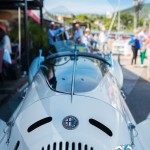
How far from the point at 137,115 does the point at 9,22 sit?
16831mm

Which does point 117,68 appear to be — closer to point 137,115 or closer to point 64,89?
point 137,115

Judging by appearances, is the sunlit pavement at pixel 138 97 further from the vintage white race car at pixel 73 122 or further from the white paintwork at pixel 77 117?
the white paintwork at pixel 77 117

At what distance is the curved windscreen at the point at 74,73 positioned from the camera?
3559 mm

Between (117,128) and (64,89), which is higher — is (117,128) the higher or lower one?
the lower one

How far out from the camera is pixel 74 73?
3.85 meters

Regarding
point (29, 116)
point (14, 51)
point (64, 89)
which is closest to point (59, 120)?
point (29, 116)

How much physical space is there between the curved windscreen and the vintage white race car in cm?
1

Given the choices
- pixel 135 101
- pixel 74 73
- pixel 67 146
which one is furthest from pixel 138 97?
pixel 67 146

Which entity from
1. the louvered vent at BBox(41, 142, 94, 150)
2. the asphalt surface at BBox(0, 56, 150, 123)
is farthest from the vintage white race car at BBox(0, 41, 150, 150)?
the asphalt surface at BBox(0, 56, 150, 123)

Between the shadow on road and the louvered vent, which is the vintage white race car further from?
the shadow on road

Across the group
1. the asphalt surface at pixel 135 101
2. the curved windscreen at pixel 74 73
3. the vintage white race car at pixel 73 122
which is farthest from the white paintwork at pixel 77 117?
the asphalt surface at pixel 135 101

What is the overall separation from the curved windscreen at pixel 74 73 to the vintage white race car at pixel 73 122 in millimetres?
11

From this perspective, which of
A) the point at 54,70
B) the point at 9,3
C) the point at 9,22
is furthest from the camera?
the point at 9,22

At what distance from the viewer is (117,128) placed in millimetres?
2934
